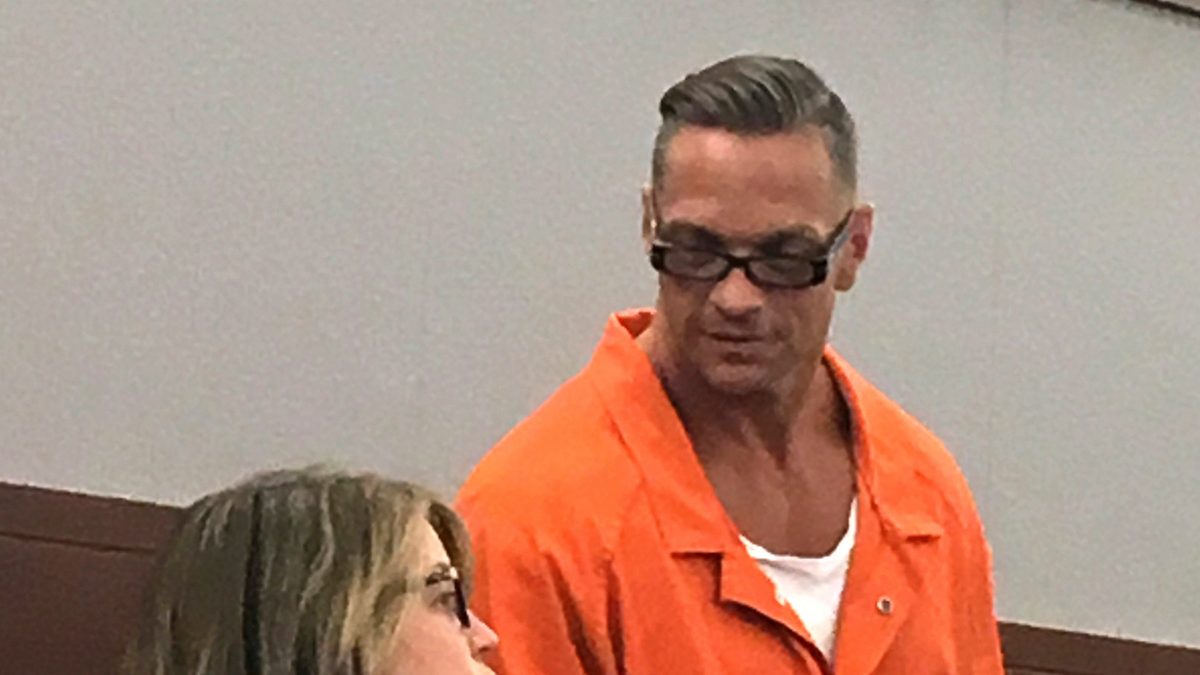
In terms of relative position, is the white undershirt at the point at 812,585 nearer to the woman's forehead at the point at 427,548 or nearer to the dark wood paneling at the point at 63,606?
the woman's forehead at the point at 427,548

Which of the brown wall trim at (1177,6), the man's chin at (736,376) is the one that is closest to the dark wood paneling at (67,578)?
the man's chin at (736,376)

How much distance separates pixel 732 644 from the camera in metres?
1.35

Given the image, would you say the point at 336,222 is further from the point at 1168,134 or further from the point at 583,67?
the point at 1168,134

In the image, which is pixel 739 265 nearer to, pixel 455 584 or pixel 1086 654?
pixel 455 584

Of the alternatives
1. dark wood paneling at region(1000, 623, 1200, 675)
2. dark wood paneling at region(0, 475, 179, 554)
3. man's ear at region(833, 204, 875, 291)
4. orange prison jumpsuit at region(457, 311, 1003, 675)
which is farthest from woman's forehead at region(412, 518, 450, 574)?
dark wood paneling at region(1000, 623, 1200, 675)

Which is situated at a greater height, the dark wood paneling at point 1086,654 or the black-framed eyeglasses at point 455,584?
the black-framed eyeglasses at point 455,584

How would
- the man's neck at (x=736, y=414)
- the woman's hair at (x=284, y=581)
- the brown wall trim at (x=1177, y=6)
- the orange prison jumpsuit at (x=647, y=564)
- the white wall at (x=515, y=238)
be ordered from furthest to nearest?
the brown wall trim at (x=1177, y=6) → the white wall at (x=515, y=238) → the man's neck at (x=736, y=414) → the orange prison jumpsuit at (x=647, y=564) → the woman's hair at (x=284, y=581)

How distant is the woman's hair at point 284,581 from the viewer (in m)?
1.01

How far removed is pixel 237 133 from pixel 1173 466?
137 cm

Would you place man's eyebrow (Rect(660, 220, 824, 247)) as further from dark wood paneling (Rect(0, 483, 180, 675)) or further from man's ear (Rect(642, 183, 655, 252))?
dark wood paneling (Rect(0, 483, 180, 675))

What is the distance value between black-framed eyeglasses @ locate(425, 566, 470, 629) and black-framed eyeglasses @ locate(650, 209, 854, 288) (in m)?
0.33

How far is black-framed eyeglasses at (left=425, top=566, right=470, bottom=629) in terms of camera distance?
43.3 inches

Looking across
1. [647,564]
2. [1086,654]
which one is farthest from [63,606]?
[1086,654]

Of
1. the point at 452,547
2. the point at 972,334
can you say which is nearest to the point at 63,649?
the point at 452,547
